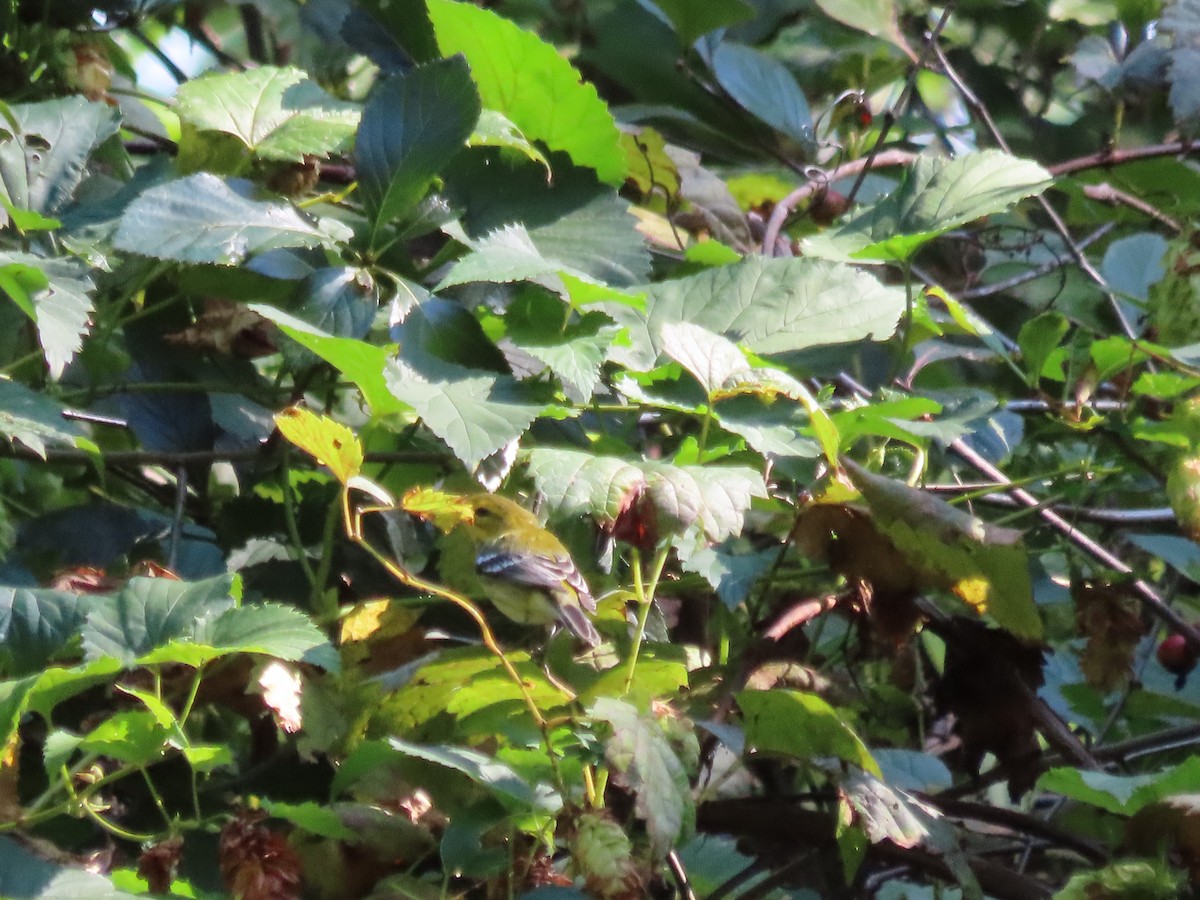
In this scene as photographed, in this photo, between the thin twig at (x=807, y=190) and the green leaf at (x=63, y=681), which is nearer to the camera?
the green leaf at (x=63, y=681)

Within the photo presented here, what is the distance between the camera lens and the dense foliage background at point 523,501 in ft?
2.28

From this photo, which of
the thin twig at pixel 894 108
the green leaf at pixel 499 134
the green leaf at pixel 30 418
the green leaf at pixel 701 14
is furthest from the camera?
the green leaf at pixel 701 14

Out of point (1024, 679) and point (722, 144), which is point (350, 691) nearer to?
point (1024, 679)

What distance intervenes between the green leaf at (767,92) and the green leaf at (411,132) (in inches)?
23.1

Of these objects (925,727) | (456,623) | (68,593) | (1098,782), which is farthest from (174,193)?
(925,727)

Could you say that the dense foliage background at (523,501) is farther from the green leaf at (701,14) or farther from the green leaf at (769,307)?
the green leaf at (701,14)

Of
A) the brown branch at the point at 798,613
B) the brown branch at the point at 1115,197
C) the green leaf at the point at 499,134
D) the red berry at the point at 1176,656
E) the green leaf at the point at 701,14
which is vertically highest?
the green leaf at the point at 499,134

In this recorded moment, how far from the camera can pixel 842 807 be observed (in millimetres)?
733

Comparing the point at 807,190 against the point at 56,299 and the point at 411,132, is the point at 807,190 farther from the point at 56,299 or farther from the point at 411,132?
the point at 56,299

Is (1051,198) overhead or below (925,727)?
overhead

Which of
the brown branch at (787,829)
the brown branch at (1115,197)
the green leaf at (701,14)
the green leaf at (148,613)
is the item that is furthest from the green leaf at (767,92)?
the green leaf at (148,613)

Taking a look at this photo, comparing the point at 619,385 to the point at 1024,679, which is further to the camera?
the point at 1024,679

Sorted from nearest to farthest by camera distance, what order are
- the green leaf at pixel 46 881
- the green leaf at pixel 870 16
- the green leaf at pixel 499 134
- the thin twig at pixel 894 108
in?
the green leaf at pixel 46 881 < the green leaf at pixel 499 134 < the thin twig at pixel 894 108 < the green leaf at pixel 870 16

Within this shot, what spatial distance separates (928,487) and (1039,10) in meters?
1.19
